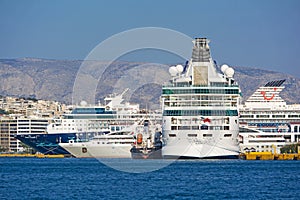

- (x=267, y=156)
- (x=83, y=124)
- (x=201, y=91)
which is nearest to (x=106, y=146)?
(x=83, y=124)

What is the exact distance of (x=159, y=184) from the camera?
196 feet

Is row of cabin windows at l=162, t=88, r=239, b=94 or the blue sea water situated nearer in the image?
the blue sea water

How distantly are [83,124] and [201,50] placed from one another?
36087mm

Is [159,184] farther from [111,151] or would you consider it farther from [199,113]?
[111,151]

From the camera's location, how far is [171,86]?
3912 inches

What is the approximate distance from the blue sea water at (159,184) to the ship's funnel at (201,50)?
78.3 feet

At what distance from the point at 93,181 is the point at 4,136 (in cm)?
11156

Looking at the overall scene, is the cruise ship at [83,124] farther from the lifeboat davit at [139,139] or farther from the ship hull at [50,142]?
the lifeboat davit at [139,139]

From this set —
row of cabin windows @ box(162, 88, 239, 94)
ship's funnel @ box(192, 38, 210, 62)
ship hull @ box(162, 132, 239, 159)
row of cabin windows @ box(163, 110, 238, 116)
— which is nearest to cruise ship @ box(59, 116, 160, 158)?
ship's funnel @ box(192, 38, 210, 62)

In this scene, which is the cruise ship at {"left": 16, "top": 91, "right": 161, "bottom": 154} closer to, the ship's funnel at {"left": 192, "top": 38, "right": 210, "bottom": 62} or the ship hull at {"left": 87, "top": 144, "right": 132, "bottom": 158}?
the ship hull at {"left": 87, "top": 144, "right": 132, "bottom": 158}

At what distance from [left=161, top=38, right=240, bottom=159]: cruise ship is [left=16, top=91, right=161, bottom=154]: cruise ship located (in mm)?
29521

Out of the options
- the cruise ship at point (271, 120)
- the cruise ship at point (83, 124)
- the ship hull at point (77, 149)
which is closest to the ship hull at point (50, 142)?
the cruise ship at point (83, 124)

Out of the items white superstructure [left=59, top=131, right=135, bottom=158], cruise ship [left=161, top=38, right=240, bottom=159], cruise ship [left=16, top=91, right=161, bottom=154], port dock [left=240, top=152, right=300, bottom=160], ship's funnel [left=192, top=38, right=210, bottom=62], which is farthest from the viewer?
cruise ship [left=16, top=91, right=161, bottom=154]

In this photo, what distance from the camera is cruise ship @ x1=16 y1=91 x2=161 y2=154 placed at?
430 feet
